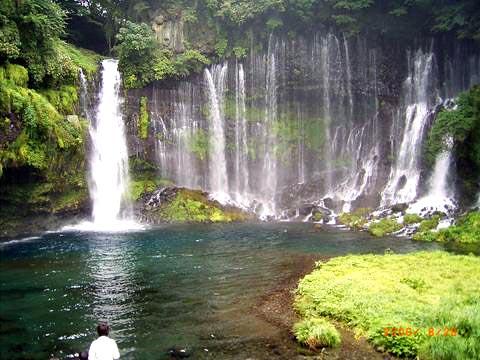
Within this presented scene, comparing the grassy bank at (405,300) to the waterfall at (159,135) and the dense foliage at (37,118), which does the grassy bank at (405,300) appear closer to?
the dense foliage at (37,118)

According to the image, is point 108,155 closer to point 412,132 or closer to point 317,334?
point 412,132

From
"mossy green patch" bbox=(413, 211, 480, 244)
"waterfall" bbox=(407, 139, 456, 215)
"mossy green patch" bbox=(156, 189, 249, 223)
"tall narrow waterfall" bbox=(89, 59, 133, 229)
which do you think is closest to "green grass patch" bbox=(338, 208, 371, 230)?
"waterfall" bbox=(407, 139, 456, 215)

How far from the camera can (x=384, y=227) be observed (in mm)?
30141

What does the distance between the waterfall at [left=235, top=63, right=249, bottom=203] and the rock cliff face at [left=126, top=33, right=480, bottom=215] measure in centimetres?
10

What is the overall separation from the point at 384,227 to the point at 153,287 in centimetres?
1875

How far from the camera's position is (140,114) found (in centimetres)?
4112

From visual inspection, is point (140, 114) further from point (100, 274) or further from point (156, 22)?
point (100, 274)

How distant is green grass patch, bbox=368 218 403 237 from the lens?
29109 millimetres

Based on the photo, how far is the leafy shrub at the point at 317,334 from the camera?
11055 mm

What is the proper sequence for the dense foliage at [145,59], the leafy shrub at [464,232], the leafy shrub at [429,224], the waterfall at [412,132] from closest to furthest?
1. the leafy shrub at [464,232]
2. the leafy shrub at [429,224]
3. the waterfall at [412,132]
4. the dense foliage at [145,59]

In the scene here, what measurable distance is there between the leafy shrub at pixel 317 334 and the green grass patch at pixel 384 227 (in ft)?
59.8

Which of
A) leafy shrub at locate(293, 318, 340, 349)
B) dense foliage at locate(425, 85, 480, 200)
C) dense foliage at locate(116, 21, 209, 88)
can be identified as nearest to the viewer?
leafy shrub at locate(293, 318, 340, 349)

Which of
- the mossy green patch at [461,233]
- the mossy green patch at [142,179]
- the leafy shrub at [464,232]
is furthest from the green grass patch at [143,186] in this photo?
the leafy shrub at [464,232]

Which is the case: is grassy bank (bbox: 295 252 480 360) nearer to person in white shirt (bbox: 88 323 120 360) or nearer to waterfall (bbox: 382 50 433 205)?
person in white shirt (bbox: 88 323 120 360)
